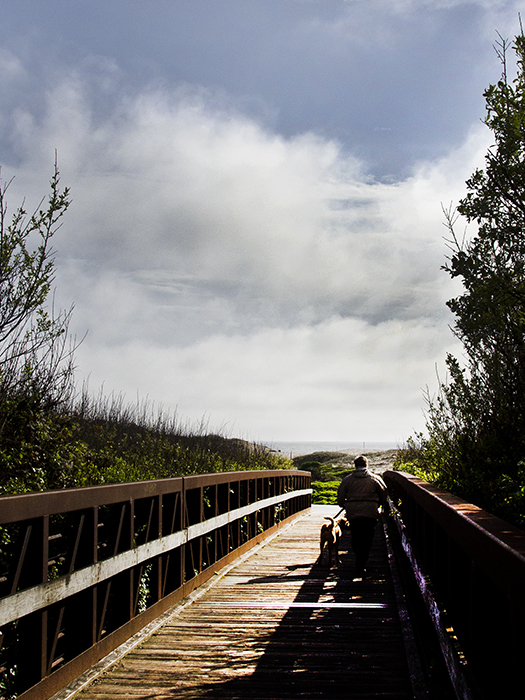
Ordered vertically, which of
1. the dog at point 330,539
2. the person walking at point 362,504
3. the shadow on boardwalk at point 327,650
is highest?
the person walking at point 362,504

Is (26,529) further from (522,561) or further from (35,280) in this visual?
(35,280)

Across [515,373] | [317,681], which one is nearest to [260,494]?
[515,373]

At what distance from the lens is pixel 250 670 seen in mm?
4582

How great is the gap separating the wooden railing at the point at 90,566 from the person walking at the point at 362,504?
5.50 feet

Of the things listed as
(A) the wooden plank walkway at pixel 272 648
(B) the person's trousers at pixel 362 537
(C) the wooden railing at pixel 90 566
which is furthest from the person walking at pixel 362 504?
(C) the wooden railing at pixel 90 566

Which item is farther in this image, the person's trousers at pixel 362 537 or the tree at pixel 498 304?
the person's trousers at pixel 362 537

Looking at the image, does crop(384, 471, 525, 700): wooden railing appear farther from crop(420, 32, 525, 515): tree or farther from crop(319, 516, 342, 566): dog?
crop(319, 516, 342, 566): dog

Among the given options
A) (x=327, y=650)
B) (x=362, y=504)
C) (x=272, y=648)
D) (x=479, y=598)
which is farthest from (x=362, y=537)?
(x=479, y=598)

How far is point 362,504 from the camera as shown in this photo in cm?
908

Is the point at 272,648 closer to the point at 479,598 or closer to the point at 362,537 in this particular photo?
the point at 479,598

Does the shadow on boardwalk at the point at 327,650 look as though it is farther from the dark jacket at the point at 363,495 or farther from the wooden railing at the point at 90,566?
the dark jacket at the point at 363,495

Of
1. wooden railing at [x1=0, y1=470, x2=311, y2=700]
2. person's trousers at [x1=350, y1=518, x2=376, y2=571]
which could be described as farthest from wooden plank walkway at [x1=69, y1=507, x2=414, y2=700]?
person's trousers at [x1=350, y1=518, x2=376, y2=571]

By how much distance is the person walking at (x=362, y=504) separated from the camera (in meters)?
8.89

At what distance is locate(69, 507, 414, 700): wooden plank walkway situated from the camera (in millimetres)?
4230
